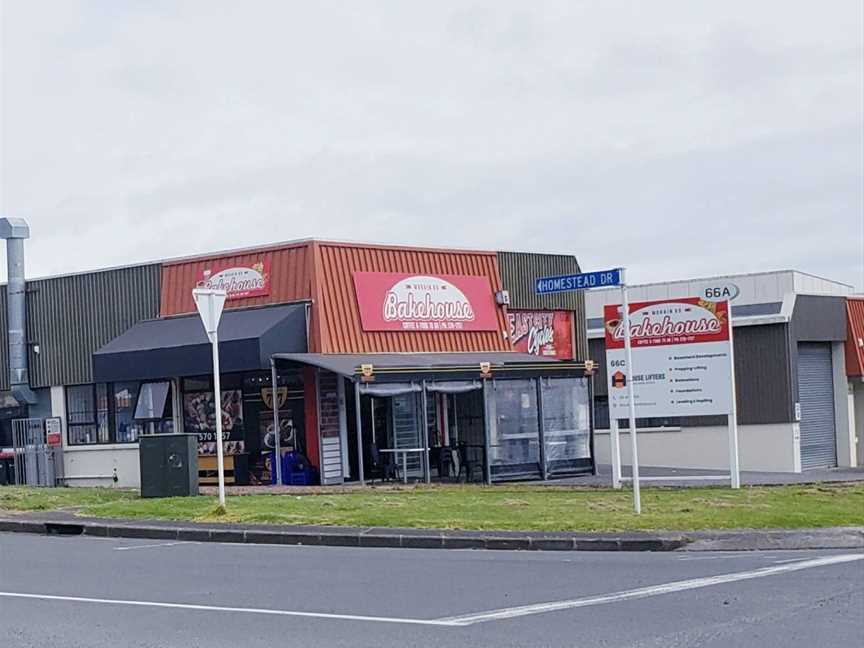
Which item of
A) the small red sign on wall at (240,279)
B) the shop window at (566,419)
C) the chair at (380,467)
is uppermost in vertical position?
the small red sign on wall at (240,279)

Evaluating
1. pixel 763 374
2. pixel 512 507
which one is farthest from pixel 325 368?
pixel 763 374

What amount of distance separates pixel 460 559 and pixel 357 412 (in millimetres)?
11135

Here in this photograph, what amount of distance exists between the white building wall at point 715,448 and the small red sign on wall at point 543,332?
3402 millimetres

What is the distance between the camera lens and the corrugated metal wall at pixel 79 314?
32281 millimetres

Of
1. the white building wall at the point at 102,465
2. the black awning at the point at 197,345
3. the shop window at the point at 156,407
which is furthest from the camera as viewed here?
the white building wall at the point at 102,465

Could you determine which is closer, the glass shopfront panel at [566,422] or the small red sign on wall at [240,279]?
the small red sign on wall at [240,279]

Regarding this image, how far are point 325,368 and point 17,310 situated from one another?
35.8ft

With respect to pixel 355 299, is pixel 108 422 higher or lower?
lower

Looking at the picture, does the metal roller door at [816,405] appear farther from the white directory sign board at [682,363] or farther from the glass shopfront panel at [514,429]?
the white directory sign board at [682,363]

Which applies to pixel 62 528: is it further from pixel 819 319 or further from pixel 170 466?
pixel 819 319

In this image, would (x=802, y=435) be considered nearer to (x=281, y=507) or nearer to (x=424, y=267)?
(x=424, y=267)

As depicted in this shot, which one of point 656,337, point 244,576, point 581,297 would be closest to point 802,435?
point 581,297

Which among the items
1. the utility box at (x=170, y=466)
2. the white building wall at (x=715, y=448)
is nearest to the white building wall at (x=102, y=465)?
the utility box at (x=170, y=466)

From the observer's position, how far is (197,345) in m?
28.8
